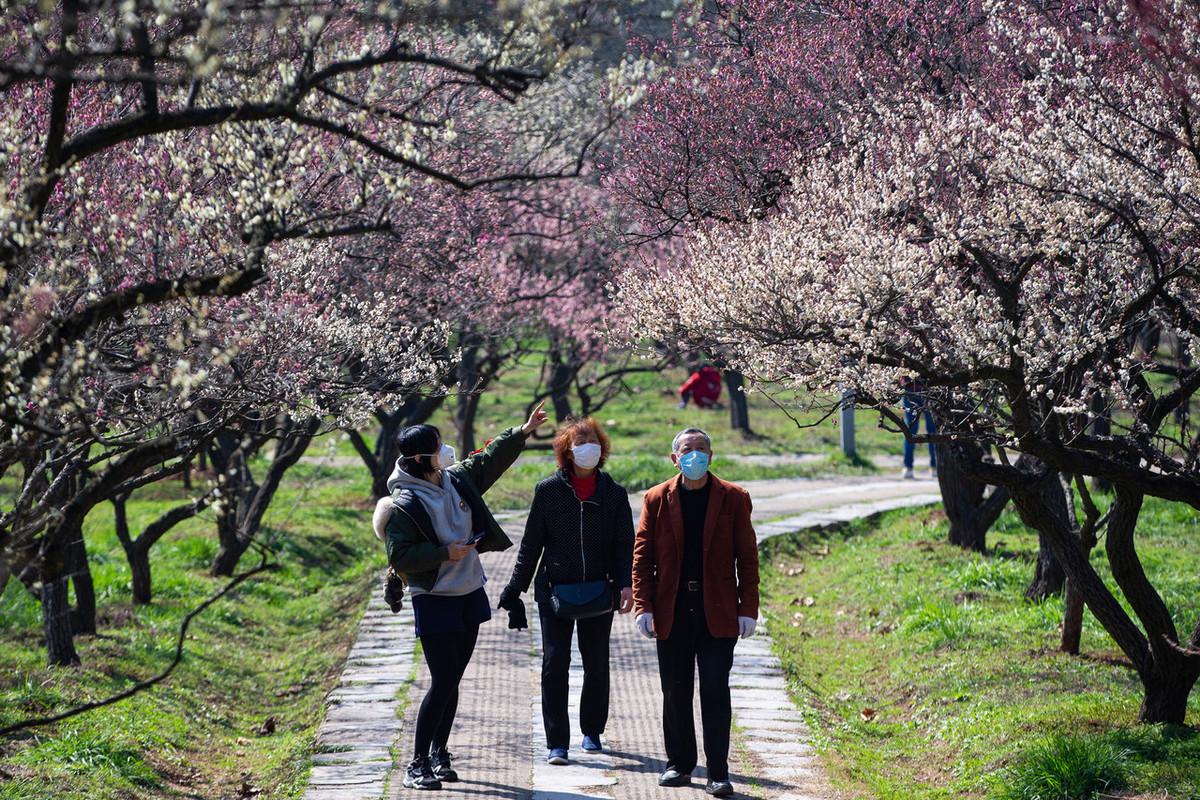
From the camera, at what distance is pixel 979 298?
26.2 ft

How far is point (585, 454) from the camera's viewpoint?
798cm

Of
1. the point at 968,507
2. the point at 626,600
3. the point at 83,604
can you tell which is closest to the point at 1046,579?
the point at 968,507

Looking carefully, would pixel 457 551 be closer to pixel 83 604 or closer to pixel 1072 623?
pixel 1072 623

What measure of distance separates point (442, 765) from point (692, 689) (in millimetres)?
1414

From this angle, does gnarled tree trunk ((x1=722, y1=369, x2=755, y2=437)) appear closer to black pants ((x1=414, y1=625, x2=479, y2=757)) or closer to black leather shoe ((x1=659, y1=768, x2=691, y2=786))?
black leather shoe ((x1=659, y1=768, x2=691, y2=786))

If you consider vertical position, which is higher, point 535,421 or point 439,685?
point 535,421

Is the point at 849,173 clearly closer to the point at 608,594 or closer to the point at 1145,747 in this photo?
the point at 608,594

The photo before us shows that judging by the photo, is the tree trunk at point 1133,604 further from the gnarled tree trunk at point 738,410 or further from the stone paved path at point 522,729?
the gnarled tree trunk at point 738,410

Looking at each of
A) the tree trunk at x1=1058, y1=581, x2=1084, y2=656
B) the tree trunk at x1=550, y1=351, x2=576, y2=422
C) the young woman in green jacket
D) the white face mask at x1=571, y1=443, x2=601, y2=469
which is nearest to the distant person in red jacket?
the tree trunk at x1=550, y1=351, x2=576, y2=422

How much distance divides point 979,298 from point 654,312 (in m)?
4.12

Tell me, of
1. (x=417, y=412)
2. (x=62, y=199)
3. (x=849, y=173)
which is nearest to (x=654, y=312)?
(x=849, y=173)

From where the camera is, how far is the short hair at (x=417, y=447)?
7.44m

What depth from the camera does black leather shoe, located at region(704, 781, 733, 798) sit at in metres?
7.34

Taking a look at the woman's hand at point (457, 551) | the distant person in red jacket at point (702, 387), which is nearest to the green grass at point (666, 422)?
the distant person in red jacket at point (702, 387)
